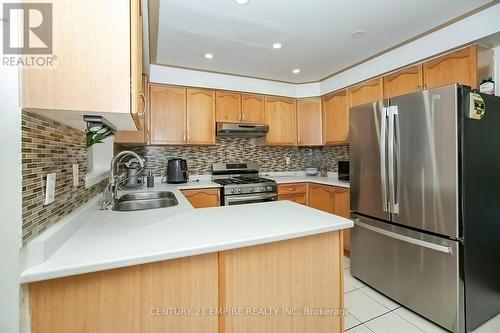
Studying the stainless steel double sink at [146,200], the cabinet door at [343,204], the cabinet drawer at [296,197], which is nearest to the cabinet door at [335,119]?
the cabinet door at [343,204]

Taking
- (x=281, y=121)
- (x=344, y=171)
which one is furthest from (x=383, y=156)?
(x=281, y=121)

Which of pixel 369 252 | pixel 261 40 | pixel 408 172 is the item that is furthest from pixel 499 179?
pixel 261 40

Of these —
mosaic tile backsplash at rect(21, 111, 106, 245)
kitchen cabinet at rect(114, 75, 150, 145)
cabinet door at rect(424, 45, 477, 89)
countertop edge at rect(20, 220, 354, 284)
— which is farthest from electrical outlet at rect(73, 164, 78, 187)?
cabinet door at rect(424, 45, 477, 89)

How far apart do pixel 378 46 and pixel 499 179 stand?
1617mm

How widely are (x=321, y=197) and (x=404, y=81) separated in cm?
162

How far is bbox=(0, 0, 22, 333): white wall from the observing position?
2.27 feet

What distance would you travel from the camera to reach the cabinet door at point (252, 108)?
3396 millimetres

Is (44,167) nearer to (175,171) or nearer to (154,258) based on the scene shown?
(154,258)

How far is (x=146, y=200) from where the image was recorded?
7.24ft

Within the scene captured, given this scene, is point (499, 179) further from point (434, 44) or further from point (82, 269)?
point (82, 269)

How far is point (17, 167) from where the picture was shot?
711mm

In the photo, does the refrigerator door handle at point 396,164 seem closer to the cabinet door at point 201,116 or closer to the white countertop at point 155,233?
the white countertop at point 155,233

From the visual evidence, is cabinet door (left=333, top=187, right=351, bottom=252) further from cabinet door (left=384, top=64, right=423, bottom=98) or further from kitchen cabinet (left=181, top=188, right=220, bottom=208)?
kitchen cabinet (left=181, top=188, right=220, bottom=208)

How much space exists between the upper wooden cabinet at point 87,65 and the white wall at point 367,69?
7.60 ft
